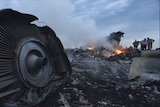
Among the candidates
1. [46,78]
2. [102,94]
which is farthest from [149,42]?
[46,78]

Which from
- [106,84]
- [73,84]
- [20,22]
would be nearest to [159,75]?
[106,84]

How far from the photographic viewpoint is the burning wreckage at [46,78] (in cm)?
554

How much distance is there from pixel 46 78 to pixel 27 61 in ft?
2.24

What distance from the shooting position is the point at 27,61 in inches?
231

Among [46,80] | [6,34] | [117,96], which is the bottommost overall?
[117,96]

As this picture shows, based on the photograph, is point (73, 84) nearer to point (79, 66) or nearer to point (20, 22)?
point (20, 22)

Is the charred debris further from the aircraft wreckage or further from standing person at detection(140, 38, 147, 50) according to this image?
standing person at detection(140, 38, 147, 50)

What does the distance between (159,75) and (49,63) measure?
145 inches

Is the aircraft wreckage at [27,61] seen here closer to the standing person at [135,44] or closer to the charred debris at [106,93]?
the charred debris at [106,93]

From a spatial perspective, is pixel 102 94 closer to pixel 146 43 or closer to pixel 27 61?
pixel 27 61

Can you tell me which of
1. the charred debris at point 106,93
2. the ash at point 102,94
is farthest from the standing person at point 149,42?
the ash at point 102,94

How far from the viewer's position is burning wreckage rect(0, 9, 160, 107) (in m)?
5.54

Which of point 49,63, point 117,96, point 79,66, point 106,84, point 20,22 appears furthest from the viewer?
point 79,66

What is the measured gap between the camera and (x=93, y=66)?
11.6 meters
